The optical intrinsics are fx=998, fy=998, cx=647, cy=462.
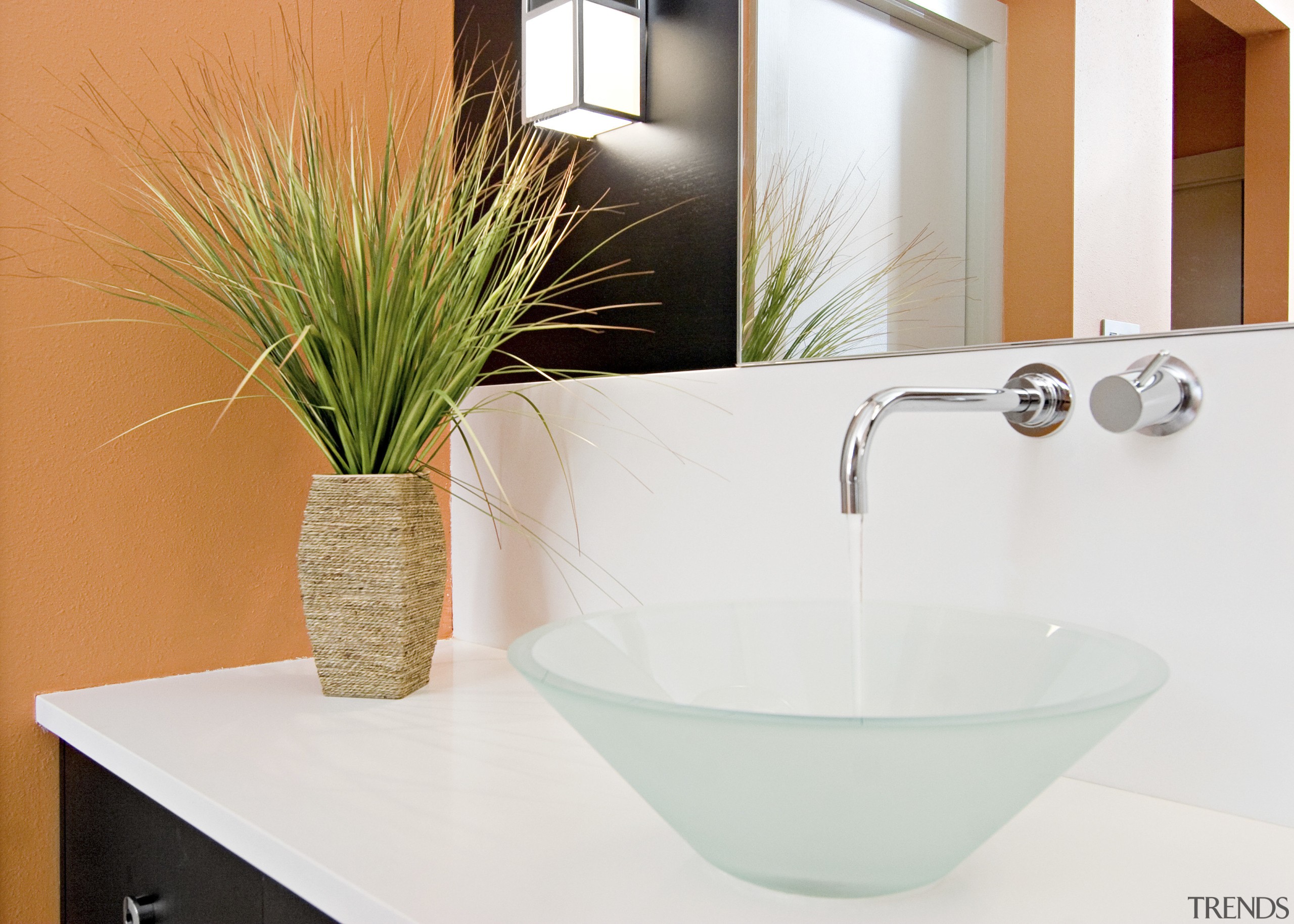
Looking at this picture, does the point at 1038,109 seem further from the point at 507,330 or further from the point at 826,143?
the point at 507,330

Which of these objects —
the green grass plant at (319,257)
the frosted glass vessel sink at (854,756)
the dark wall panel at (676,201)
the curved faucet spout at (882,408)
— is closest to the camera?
the frosted glass vessel sink at (854,756)

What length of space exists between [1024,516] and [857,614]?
0.20 m

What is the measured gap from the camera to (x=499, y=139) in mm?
1602

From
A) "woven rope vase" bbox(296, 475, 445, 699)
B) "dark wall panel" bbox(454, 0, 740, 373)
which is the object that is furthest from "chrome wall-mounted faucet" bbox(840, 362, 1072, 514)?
"woven rope vase" bbox(296, 475, 445, 699)

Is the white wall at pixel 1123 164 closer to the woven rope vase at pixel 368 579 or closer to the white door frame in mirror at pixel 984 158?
the white door frame in mirror at pixel 984 158

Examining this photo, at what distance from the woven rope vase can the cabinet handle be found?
30cm

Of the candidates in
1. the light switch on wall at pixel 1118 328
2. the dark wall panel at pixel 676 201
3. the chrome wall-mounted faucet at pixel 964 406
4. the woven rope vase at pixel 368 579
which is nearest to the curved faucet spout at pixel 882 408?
the chrome wall-mounted faucet at pixel 964 406

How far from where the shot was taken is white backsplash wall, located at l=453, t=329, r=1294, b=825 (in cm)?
81

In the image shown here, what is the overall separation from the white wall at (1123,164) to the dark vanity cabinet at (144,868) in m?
0.85

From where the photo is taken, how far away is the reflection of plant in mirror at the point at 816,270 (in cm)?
108

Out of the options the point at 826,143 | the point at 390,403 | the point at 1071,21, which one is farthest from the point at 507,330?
the point at 1071,21

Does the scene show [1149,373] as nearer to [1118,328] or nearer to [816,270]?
[1118,328]

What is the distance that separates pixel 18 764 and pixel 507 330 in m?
0.83

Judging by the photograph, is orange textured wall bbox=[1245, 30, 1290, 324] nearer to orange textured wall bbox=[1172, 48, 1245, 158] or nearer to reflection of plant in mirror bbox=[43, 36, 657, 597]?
orange textured wall bbox=[1172, 48, 1245, 158]
